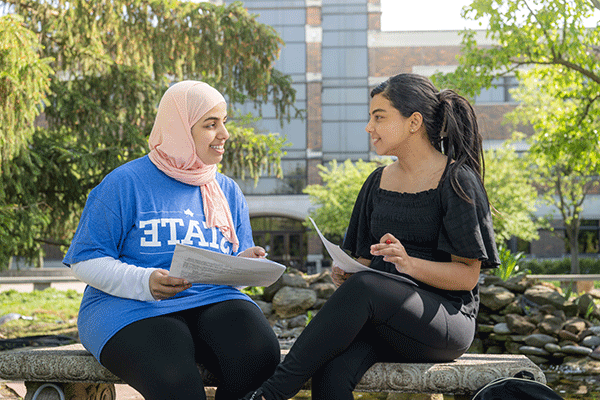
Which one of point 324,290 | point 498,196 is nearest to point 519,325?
point 324,290

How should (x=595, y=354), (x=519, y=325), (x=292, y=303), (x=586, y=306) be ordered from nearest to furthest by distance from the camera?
(x=595, y=354) → (x=519, y=325) → (x=586, y=306) → (x=292, y=303)

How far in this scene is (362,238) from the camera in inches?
106

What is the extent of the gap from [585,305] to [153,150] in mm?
6942

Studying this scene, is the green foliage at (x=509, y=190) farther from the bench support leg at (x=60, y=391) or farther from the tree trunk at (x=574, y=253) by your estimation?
the bench support leg at (x=60, y=391)

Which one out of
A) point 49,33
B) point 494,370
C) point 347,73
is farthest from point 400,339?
point 347,73

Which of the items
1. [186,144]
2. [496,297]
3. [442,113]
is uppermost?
[442,113]

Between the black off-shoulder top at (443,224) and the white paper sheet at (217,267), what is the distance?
56cm

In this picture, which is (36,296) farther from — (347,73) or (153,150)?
(347,73)

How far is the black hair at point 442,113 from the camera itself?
245cm

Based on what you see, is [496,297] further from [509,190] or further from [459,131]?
[509,190]

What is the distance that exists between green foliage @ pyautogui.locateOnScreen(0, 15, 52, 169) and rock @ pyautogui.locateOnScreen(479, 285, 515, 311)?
19.3 ft

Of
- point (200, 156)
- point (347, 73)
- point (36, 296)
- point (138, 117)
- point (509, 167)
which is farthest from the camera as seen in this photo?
Result: point (347, 73)

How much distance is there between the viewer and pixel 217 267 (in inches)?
83.6

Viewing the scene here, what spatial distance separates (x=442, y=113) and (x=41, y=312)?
9404 millimetres
